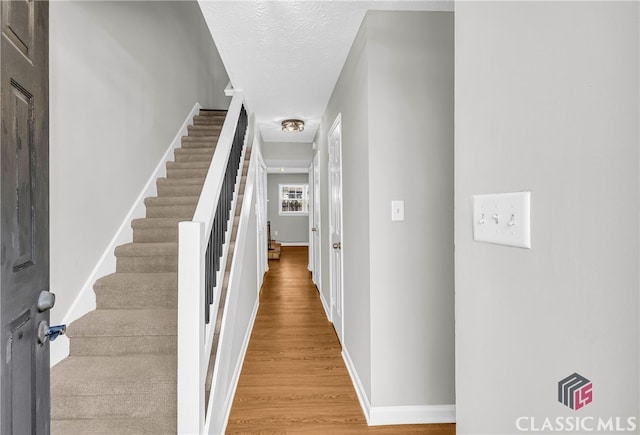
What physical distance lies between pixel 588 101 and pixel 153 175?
324 cm

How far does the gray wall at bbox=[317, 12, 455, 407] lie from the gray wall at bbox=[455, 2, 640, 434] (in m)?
0.92

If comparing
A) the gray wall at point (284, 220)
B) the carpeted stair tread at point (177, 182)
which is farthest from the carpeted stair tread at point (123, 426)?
the gray wall at point (284, 220)

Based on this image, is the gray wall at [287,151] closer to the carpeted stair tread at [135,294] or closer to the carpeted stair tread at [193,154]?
the carpeted stair tread at [193,154]

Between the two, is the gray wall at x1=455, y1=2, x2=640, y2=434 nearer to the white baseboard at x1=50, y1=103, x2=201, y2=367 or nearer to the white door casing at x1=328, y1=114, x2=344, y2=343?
the white door casing at x1=328, y1=114, x2=344, y2=343

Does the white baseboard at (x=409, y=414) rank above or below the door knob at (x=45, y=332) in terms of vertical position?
below

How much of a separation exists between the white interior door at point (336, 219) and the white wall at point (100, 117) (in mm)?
1766

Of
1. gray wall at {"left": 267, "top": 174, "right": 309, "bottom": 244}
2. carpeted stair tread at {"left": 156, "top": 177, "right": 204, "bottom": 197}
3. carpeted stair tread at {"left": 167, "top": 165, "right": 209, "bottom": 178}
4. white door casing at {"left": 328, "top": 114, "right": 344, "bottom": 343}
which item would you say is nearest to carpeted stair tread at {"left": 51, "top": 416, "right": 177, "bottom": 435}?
white door casing at {"left": 328, "top": 114, "right": 344, "bottom": 343}

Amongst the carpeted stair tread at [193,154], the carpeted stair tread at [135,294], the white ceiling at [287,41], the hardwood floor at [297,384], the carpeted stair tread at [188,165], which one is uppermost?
the white ceiling at [287,41]

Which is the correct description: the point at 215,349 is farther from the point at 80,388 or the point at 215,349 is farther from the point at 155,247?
the point at 155,247

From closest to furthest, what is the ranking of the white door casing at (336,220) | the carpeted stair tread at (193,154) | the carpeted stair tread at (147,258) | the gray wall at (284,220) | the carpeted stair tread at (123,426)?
the carpeted stair tread at (123,426)
the carpeted stair tread at (147,258)
the white door casing at (336,220)
the carpeted stair tread at (193,154)
the gray wall at (284,220)

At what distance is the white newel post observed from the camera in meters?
1.34

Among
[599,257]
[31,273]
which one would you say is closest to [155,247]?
[31,273]

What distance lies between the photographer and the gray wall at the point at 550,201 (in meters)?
0.48

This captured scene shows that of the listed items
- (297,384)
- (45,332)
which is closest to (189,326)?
(45,332)
